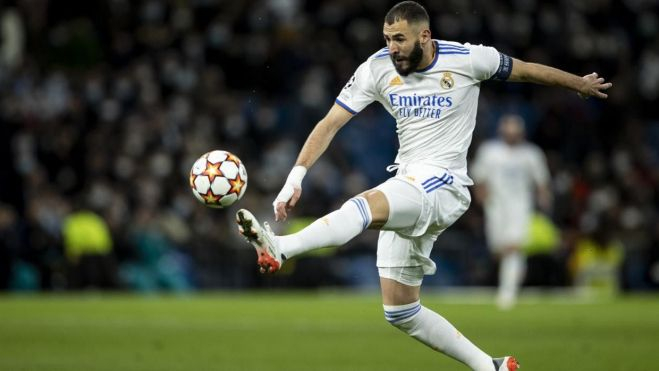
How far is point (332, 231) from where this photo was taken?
23.6 feet

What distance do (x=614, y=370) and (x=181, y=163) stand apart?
13364 mm

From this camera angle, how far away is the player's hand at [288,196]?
24.1 feet

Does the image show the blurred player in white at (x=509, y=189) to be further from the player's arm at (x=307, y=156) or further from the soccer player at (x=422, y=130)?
the player's arm at (x=307, y=156)

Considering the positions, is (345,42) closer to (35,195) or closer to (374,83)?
(35,195)

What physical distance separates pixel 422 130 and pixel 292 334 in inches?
220

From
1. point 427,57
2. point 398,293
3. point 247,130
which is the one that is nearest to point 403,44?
point 427,57

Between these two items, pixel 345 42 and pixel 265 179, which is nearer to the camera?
pixel 265 179

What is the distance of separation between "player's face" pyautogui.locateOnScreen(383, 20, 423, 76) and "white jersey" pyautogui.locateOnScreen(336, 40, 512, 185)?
0.16 metres

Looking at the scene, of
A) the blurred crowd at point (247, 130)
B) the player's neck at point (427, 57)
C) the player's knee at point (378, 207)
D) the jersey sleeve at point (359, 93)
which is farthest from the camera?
the blurred crowd at point (247, 130)

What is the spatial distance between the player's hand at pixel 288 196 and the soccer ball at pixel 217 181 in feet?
0.86

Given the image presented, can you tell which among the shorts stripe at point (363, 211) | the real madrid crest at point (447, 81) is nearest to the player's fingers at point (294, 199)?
the shorts stripe at point (363, 211)

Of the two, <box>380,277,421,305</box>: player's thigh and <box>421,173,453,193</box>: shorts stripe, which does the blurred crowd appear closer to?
<box>380,277,421,305</box>: player's thigh

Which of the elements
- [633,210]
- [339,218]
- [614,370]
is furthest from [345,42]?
[339,218]

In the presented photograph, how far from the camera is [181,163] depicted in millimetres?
21969
